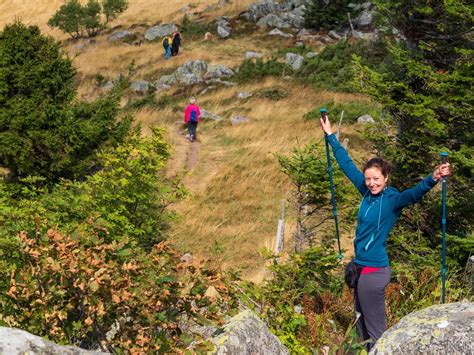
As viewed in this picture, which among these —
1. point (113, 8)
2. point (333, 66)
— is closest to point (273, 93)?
point (333, 66)

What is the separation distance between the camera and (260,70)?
2803cm

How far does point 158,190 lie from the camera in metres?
9.80

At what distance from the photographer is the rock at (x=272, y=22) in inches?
1436

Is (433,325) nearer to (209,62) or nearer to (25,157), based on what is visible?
(25,157)

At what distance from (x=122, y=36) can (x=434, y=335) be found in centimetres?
4051

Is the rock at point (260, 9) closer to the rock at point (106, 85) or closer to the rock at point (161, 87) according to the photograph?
the rock at point (106, 85)

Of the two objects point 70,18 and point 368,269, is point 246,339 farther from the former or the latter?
point 70,18

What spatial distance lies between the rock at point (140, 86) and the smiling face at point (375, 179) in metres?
24.6

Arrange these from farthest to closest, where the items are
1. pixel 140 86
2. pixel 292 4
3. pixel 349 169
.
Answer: pixel 292 4
pixel 140 86
pixel 349 169

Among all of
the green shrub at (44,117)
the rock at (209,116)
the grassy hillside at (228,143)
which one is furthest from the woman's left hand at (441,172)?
the rock at (209,116)

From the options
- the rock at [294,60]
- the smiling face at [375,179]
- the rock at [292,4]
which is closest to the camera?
the smiling face at [375,179]

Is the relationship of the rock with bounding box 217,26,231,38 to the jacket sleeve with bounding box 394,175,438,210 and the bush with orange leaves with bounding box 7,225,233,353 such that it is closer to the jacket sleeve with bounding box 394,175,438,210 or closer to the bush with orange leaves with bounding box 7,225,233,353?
the jacket sleeve with bounding box 394,175,438,210

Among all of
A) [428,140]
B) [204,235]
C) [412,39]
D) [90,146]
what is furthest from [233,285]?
[90,146]

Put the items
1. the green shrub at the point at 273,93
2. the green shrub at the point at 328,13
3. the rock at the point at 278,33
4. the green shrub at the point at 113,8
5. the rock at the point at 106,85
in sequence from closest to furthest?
the green shrub at the point at 273,93, the rock at the point at 106,85, the green shrub at the point at 328,13, the rock at the point at 278,33, the green shrub at the point at 113,8
